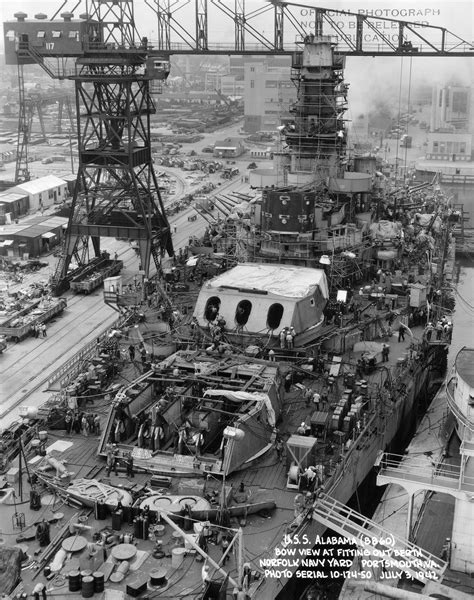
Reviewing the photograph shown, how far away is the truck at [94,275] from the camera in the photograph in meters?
41.2

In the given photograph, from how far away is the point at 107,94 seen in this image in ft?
133

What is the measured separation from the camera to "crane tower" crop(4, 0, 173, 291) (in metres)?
39.7

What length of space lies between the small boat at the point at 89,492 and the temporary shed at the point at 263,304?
822 cm

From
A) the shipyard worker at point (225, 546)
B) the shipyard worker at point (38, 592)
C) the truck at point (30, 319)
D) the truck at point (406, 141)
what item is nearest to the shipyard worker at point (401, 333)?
the shipyard worker at point (225, 546)

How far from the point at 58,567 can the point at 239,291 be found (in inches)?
471

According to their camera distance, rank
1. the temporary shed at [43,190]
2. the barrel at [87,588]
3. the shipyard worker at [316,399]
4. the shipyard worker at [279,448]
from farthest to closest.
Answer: the temporary shed at [43,190]
the shipyard worker at [316,399]
the shipyard worker at [279,448]
the barrel at [87,588]

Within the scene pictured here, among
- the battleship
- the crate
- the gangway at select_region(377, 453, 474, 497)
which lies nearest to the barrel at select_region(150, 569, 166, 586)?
the battleship

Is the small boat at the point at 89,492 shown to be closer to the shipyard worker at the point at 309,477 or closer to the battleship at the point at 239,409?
the battleship at the point at 239,409

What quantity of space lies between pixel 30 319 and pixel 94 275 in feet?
24.3

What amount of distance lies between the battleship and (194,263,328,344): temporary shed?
2.2 inches

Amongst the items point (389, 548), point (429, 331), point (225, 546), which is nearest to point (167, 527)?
point (225, 546)

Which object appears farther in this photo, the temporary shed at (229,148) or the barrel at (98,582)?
the temporary shed at (229,148)

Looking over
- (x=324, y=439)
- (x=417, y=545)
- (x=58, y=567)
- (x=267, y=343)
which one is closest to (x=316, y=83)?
(x=267, y=343)

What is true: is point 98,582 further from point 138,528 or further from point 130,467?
point 130,467
